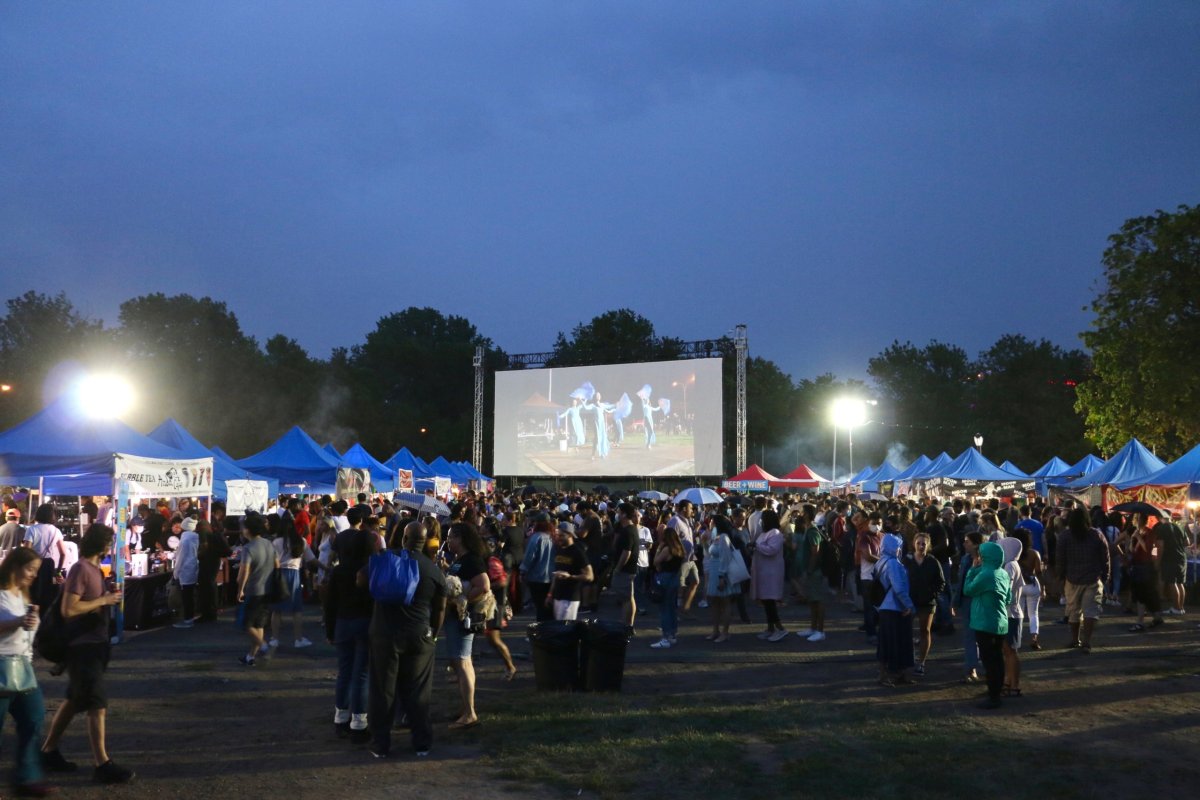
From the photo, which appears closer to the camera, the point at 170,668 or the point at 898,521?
the point at 170,668

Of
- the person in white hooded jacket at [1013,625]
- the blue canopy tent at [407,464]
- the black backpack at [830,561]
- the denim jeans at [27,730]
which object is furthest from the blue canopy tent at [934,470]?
the denim jeans at [27,730]

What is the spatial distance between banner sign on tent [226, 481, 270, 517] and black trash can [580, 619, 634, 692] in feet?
30.0

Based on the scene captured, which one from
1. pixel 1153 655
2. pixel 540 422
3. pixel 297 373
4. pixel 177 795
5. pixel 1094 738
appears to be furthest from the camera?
pixel 297 373

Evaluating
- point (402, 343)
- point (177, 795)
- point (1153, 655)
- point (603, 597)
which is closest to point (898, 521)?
point (1153, 655)

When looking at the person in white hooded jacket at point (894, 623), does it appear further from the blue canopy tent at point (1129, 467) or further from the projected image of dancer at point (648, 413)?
the projected image of dancer at point (648, 413)

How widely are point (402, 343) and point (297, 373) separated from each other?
67.5 ft

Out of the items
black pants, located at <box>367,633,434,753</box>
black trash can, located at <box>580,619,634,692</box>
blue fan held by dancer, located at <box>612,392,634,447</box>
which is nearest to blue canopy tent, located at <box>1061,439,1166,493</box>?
black trash can, located at <box>580,619,634,692</box>

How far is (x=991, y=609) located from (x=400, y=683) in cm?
475

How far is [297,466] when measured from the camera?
20.8m

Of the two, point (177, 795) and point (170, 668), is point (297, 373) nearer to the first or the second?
point (170, 668)

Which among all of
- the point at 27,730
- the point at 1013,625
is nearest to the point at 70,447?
the point at 27,730

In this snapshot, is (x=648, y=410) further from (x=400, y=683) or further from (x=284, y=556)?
(x=400, y=683)

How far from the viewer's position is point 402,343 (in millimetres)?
73812

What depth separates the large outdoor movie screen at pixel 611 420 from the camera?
113 feet
